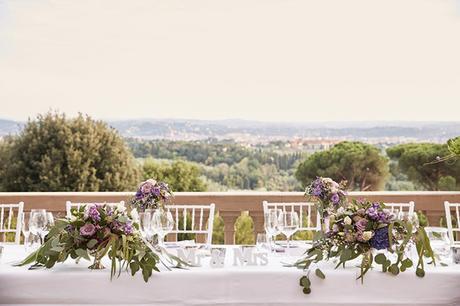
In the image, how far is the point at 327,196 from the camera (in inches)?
109

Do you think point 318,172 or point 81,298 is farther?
point 318,172

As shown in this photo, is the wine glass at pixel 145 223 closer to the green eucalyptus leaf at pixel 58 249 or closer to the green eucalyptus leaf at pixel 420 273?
the green eucalyptus leaf at pixel 58 249

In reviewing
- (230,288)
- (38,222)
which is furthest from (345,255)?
(38,222)

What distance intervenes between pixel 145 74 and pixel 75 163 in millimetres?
1395

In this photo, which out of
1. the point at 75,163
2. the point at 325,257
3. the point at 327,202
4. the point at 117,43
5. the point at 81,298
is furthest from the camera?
the point at 117,43

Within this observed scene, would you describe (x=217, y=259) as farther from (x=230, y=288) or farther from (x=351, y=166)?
(x=351, y=166)

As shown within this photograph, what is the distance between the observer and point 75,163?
7.73 metres

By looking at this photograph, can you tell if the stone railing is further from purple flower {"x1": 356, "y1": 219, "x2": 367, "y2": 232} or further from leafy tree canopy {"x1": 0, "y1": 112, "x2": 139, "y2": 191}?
leafy tree canopy {"x1": 0, "y1": 112, "x2": 139, "y2": 191}

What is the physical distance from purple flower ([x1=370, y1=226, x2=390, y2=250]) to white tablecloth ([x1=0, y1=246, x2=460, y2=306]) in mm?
78

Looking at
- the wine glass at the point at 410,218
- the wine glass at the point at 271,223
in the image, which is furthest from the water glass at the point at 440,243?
the wine glass at the point at 271,223

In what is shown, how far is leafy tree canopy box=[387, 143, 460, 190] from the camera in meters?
8.48

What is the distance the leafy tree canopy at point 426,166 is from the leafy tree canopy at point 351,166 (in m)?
0.22

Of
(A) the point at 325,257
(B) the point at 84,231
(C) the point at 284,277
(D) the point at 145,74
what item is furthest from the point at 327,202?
(D) the point at 145,74

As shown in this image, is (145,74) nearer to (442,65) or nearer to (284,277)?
(442,65)
